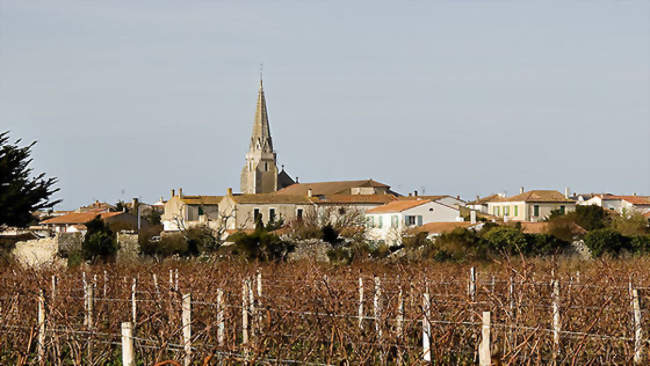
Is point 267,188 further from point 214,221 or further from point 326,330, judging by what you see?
point 326,330

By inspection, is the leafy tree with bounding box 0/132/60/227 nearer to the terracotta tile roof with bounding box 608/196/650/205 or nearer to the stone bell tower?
the terracotta tile roof with bounding box 608/196/650/205

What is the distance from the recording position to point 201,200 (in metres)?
54.2

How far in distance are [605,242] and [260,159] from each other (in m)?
67.1

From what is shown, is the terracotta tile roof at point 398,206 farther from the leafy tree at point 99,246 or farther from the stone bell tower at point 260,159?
the stone bell tower at point 260,159

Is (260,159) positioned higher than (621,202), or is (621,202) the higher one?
(260,159)

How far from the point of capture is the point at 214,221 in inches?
1930

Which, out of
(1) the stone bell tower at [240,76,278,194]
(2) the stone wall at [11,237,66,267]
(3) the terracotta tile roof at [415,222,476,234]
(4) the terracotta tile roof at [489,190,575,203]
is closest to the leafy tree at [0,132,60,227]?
(2) the stone wall at [11,237,66,267]

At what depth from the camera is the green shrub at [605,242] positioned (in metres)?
30.2

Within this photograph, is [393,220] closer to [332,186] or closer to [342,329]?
[332,186]

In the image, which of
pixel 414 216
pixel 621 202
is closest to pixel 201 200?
pixel 414 216

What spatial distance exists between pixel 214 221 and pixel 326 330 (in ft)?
131

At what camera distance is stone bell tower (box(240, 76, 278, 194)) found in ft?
310

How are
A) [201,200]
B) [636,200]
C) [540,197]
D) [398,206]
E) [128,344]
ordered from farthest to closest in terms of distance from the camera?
[636,200] → [201,200] → [540,197] → [398,206] → [128,344]

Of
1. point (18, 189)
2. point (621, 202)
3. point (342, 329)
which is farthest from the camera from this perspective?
point (621, 202)
